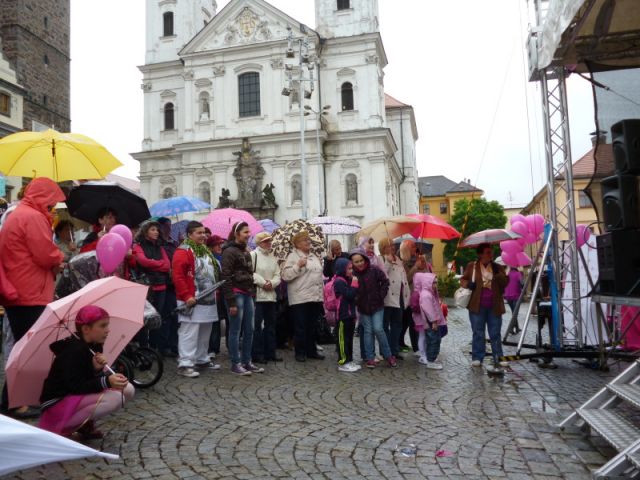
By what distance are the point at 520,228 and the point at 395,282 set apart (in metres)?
3.78

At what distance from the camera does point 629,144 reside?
201 inches

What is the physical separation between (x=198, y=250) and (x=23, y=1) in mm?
38059

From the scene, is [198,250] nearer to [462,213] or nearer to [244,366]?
[244,366]

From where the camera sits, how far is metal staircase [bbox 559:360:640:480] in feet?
11.5

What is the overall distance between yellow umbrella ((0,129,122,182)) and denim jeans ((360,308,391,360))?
14.0 feet

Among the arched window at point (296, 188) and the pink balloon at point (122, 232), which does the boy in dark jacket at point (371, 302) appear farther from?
the arched window at point (296, 188)

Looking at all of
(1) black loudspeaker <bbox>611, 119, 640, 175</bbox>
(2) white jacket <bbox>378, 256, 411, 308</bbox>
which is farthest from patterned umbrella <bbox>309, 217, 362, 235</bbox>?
(1) black loudspeaker <bbox>611, 119, 640, 175</bbox>

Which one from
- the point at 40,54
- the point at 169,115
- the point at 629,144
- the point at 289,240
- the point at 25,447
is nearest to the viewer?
the point at 25,447

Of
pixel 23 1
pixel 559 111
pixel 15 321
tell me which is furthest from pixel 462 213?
pixel 15 321

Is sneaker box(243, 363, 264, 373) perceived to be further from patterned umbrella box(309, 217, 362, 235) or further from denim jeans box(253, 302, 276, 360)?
patterned umbrella box(309, 217, 362, 235)

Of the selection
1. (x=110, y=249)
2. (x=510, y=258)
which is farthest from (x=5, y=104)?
(x=110, y=249)

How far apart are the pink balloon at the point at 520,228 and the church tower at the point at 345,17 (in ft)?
103

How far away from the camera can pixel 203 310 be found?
751 centimetres

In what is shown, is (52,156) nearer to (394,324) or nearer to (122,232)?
(122,232)
